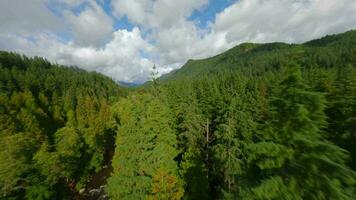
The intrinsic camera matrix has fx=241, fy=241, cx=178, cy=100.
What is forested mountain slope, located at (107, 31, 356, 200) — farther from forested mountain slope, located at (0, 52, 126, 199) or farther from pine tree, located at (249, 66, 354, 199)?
forested mountain slope, located at (0, 52, 126, 199)

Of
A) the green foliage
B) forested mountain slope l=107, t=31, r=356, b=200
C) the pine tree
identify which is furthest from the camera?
the green foliage

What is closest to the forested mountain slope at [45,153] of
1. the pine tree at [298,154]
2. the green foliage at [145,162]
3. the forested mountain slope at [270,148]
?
the forested mountain slope at [270,148]

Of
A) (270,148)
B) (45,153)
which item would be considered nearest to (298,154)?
(270,148)

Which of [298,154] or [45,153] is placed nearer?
[298,154]

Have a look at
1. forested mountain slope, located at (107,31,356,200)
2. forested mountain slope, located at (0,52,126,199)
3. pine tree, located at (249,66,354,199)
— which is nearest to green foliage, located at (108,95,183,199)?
forested mountain slope, located at (107,31,356,200)

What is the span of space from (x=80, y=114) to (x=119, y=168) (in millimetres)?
53756

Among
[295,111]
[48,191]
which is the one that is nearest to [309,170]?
[295,111]

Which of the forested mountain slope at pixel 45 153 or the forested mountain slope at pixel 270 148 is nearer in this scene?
the forested mountain slope at pixel 270 148

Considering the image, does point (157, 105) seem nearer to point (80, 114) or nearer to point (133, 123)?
point (133, 123)

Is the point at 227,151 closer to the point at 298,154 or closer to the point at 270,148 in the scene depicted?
the point at 270,148

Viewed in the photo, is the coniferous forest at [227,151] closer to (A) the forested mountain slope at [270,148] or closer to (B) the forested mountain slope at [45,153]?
(A) the forested mountain slope at [270,148]

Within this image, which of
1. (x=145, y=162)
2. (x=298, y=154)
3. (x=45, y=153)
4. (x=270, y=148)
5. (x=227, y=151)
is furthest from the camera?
(x=45, y=153)

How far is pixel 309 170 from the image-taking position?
26.6 feet

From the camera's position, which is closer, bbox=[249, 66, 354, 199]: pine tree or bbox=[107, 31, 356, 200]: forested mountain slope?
bbox=[249, 66, 354, 199]: pine tree
